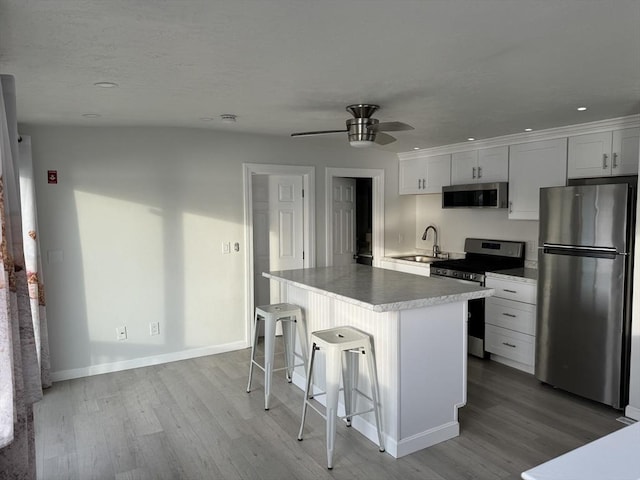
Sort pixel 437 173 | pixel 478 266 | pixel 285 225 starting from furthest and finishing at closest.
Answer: pixel 437 173 < pixel 285 225 < pixel 478 266

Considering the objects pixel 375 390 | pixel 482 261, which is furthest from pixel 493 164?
pixel 375 390

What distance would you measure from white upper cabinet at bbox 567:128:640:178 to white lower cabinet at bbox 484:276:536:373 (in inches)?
42.7

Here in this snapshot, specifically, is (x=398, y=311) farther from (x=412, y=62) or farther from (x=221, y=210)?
(x=221, y=210)

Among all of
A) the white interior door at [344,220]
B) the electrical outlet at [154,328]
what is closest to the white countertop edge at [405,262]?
the white interior door at [344,220]

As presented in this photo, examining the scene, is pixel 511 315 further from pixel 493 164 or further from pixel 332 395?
pixel 332 395

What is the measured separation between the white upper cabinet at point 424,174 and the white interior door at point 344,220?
0.65 metres

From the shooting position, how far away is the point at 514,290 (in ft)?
13.8

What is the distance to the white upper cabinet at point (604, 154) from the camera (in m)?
3.58

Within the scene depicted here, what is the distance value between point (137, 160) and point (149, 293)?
125 cm

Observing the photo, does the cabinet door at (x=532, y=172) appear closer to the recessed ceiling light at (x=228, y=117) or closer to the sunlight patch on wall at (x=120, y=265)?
the recessed ceiling light at (x=228, y=117)

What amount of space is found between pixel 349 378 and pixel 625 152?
9.17 feet

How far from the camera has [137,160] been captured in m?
4.23

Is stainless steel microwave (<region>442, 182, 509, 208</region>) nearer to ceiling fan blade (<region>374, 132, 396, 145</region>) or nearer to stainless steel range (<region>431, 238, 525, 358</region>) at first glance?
stainless steel range (<region>431, 238, 525, 358</region>)

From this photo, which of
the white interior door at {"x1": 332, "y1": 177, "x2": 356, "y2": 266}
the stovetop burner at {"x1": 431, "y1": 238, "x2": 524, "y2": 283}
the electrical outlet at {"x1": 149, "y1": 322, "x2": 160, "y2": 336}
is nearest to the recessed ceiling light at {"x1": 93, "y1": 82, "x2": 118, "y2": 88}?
the electrical outlet at {"x1": 149, "y1": 322, "x2": 160, "y2": 336}
